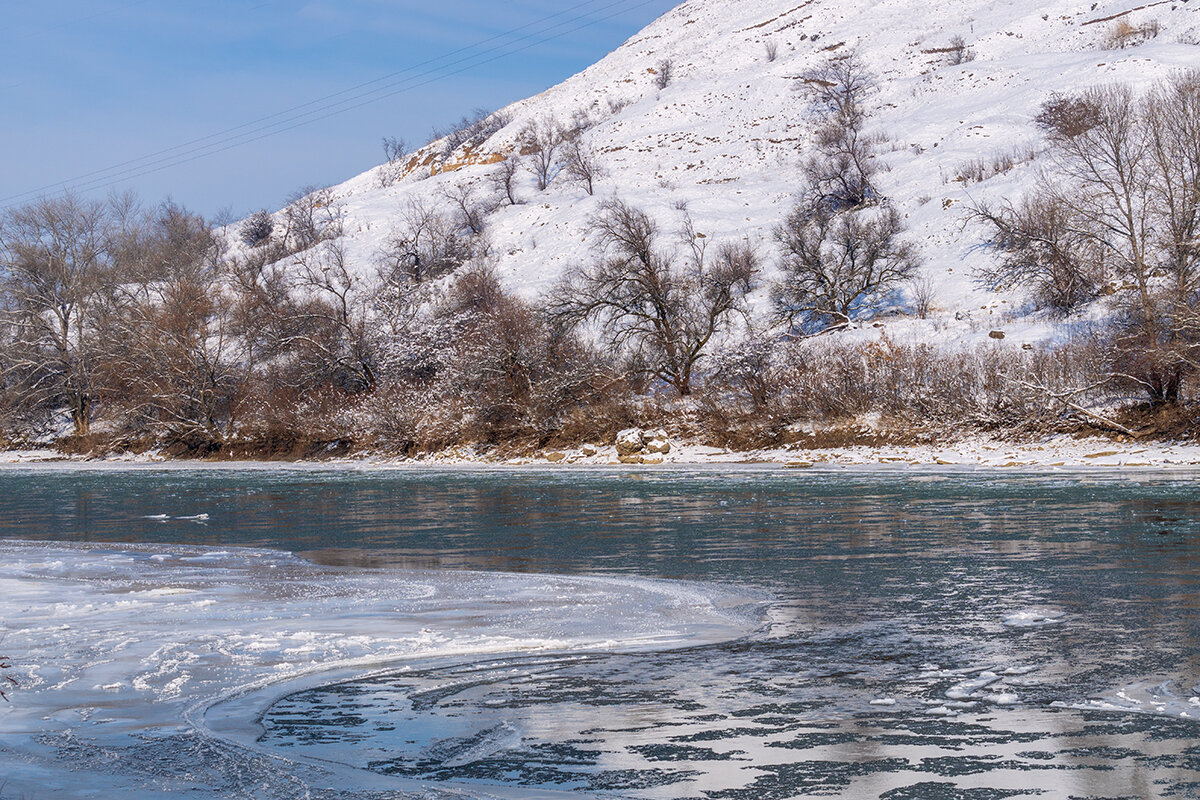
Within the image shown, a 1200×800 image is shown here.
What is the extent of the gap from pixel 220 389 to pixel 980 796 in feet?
164

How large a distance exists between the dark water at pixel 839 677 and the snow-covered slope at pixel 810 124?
83.3ft

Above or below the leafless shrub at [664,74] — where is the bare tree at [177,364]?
below

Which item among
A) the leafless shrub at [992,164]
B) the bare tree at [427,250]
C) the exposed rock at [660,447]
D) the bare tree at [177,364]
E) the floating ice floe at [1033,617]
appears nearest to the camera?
the floating ice floe at [1033,617]

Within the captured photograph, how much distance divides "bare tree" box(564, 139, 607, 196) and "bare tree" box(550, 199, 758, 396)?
22702 millimetres

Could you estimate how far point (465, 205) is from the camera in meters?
70.6

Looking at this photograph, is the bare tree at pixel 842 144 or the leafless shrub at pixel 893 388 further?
the bare tree at pixel 842 144

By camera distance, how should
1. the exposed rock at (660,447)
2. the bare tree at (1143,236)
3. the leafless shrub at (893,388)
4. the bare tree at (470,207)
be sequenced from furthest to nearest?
the bare tree at (470,207) < the exposed rock at (660,447) < the leafless shrub at (893,388) < the bare tree at (1143,236)

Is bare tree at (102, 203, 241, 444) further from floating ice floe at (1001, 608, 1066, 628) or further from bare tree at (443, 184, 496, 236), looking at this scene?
floating ice floe at (1001, 608, 1066, 628)

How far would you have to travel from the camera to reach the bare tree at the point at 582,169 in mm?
68750

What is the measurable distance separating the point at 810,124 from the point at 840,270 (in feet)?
94.9

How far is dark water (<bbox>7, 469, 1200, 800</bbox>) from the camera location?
5.47 meters

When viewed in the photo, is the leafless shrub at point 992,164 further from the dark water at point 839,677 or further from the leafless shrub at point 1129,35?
the dark water at point 839,677

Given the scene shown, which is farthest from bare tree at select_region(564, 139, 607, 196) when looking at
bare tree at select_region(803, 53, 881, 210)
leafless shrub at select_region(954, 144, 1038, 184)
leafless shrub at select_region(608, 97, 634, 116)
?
leafless shrub at select_region(954, 144, 1038, 184)

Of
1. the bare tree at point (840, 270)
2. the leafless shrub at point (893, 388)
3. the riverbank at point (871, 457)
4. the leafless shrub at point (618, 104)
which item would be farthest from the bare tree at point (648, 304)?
the leafless shrub at point (618, 104)
